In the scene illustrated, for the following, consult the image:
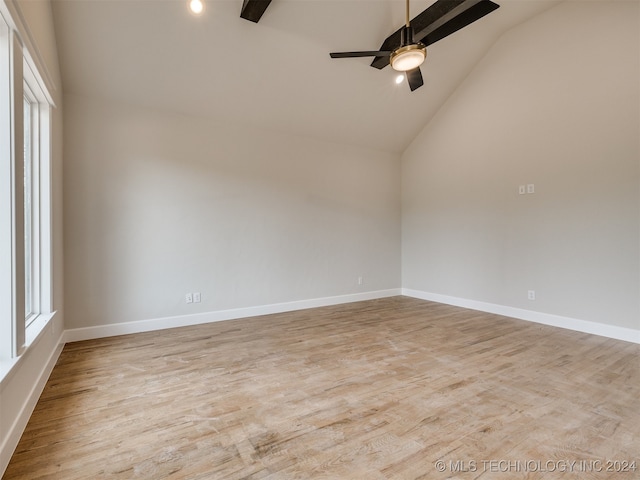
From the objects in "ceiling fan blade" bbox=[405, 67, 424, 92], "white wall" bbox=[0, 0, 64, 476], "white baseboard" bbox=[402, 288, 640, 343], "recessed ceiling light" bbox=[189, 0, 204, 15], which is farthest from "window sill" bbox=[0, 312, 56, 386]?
"white baseboard" bbox=[402, 288, 640, 343]

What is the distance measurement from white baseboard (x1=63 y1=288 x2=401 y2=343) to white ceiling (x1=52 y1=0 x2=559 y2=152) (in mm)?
2523

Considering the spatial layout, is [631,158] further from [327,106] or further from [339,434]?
[339,434]

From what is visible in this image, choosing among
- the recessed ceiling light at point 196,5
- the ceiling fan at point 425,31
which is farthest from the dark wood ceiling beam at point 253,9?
the ceiling fan at point 425,31

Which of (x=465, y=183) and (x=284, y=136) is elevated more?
(x=284, y=136)

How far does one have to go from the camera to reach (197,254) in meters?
3.92

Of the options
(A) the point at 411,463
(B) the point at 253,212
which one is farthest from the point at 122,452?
(B) the point at 253,212

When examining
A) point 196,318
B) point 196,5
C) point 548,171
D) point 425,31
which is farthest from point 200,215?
point 548,171

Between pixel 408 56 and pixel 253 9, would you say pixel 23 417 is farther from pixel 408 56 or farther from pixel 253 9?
pixel 253 9

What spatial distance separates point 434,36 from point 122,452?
3.84 metres

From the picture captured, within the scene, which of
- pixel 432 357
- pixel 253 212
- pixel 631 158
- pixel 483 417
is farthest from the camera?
pixel 253 212

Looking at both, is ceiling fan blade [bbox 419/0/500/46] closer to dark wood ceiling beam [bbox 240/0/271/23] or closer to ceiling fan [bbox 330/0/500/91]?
ceiling fan [bbox 330/0/500/91]

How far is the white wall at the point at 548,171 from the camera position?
3.32 meters

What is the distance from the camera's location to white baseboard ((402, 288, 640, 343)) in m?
3.32

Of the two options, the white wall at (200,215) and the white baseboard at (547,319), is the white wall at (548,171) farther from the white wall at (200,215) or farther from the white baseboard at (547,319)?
the white wall at (200,215)
